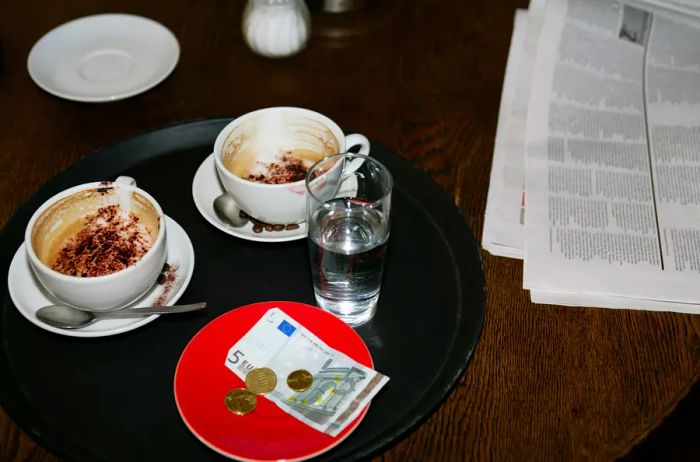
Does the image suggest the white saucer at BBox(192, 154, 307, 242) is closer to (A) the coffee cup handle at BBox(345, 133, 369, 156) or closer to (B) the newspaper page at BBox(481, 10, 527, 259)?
(A) the coffee cup handle at BBox(345, 133, 369, 156)

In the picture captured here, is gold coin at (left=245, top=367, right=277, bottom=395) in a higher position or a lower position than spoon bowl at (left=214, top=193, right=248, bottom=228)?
lower

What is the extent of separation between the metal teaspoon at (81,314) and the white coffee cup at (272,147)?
0.14m

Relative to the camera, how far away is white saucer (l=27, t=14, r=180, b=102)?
102 cm

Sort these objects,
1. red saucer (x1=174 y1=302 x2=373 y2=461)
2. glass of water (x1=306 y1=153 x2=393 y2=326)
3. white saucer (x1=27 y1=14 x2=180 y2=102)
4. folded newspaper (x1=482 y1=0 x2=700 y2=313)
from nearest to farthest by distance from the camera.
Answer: red saucer (x1=174 y1=302 x2=373 y2=461)
glass of water (x1=306 y1=153 x2=393 y2=326)
folded newspaper (x1=482 y1=0 x2=700 y2=313)
white saucer (x1=27 y1=14 x2=180 y2=102)

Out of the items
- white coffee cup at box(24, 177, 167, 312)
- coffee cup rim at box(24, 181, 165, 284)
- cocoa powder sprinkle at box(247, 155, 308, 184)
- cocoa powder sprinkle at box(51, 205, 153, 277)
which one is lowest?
cocoa powder sprinkle at box(247, 155, 308, 184)

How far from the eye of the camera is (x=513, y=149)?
97cm

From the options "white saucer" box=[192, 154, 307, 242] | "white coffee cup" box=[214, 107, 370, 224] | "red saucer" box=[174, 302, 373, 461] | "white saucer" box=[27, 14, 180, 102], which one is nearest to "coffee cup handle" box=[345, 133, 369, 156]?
"white coffee cup" box=[214, 107, 370, 224]

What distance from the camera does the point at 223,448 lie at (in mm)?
587

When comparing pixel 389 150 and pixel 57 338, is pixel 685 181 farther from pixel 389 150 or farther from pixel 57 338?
pixel 57 338

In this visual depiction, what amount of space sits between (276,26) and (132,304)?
20.2 inches

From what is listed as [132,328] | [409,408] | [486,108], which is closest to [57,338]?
[132,328]

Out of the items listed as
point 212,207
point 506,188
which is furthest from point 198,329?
point 506,188

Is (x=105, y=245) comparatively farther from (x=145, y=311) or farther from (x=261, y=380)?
(x=261, y=380)

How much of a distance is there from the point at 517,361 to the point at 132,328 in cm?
38
